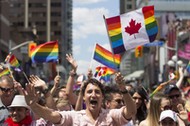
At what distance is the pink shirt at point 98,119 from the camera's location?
6.38 metres

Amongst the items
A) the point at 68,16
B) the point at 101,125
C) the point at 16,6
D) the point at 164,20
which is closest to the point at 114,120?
the point at 101,125

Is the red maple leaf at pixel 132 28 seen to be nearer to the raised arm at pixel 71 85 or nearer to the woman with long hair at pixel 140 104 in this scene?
the raised arm at pixel 71 85

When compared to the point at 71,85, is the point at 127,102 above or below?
above

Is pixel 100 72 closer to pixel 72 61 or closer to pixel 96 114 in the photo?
pixel 72 61

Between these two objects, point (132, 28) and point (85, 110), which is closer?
point (85, 110)

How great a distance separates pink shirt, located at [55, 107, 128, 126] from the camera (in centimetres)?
638

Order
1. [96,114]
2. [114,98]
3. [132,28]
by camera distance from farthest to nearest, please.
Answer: [114,98] → [132,28] → [96,114]

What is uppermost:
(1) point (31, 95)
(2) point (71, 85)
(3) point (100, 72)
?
(1) point (31, 95)

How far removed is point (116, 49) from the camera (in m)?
7.86

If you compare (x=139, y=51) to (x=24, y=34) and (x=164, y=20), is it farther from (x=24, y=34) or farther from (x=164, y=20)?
(x=24, y=34)

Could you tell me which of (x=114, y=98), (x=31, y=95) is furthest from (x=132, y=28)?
(x=31, y=95)

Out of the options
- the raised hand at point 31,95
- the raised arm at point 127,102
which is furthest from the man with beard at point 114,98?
the raised hand at point 31,95

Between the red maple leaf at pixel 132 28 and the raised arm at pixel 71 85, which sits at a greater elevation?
the red maple leaf at pixel 132 28

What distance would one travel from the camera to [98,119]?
6.41 meters
